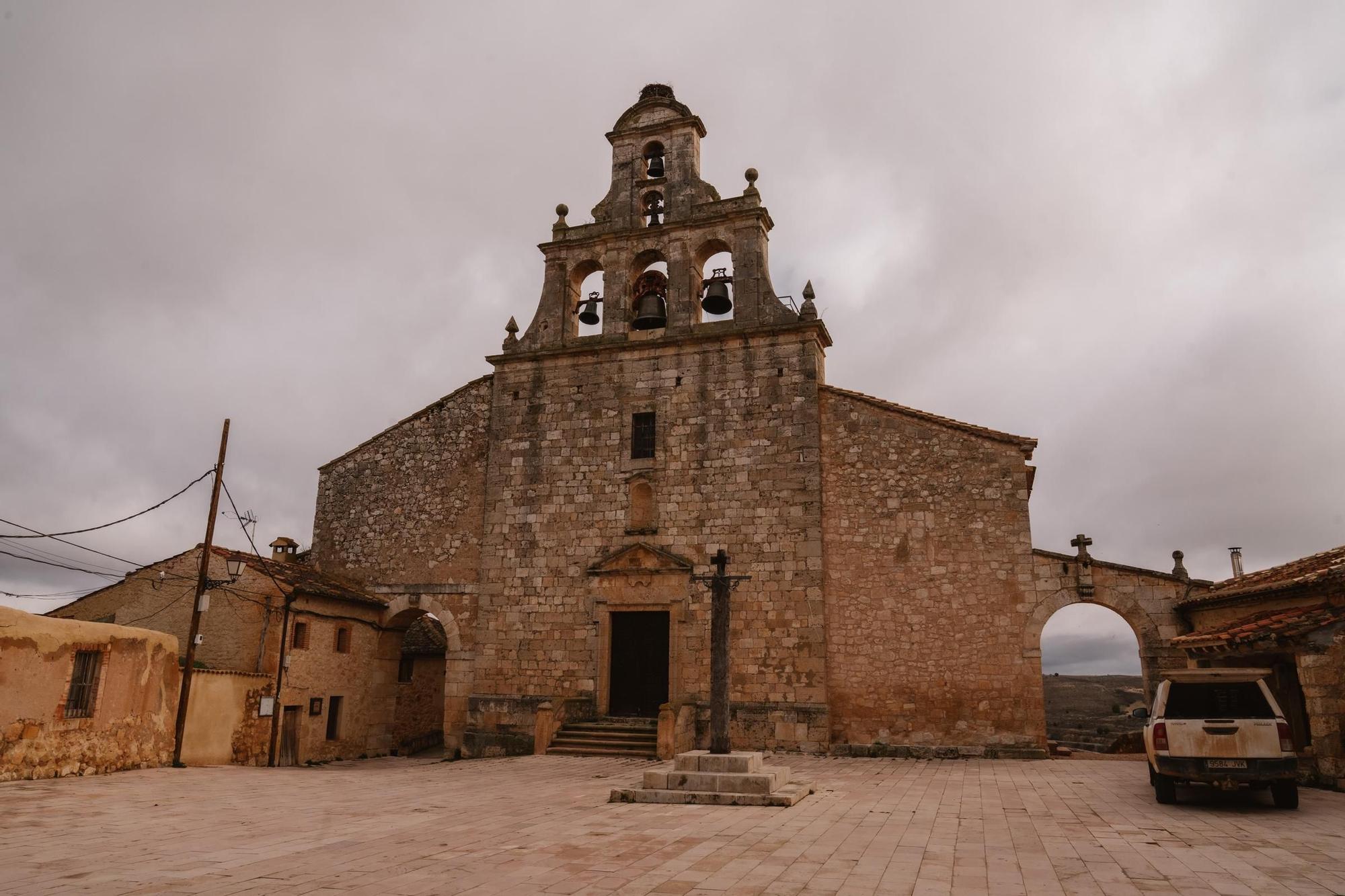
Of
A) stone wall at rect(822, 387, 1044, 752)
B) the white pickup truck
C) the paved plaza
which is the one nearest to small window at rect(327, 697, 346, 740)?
the paved plaza

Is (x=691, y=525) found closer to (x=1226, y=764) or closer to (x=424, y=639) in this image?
(x=424, y=639)

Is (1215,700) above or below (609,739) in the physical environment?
above

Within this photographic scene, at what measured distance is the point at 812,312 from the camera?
58.9 feet

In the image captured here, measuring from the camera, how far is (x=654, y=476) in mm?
18219

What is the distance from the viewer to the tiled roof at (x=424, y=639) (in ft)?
74.8

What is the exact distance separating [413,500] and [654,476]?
5.92 m

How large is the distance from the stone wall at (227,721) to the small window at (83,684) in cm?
195

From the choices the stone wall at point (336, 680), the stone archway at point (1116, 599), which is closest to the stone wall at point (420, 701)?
the stone wall at point (336, 680)

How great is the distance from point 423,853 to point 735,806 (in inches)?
161

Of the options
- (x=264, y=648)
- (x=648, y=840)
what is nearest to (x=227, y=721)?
(x=264, y=648)

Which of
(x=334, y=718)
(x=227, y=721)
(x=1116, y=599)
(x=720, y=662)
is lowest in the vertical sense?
(x=334, y=718)

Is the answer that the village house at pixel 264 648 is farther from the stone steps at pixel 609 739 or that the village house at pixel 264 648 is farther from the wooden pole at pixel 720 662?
the wooden pole at pixel 720 662

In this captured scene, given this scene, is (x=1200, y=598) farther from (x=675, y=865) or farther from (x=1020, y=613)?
(x=675, y=865)

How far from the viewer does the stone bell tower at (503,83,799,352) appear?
61.3 ft
